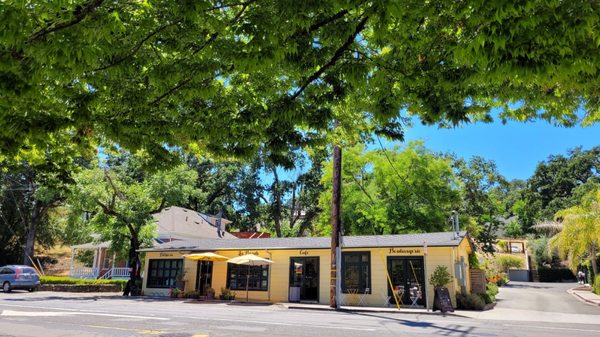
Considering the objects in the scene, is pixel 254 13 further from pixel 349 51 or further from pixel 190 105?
pixel 190 105

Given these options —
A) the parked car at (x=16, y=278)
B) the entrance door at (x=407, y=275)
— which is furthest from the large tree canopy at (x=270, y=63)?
the parked car at (x=16, y=278)

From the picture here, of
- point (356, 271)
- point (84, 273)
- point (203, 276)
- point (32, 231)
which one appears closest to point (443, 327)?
point (356, 271)

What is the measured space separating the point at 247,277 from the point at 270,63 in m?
19.5

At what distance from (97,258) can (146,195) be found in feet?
42.5

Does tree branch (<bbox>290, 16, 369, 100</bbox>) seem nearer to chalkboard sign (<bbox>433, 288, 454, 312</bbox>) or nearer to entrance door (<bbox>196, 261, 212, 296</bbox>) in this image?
chalkboard sign (<bbox>433, 288, 454, 312</bbox>)

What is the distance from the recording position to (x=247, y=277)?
2333cm

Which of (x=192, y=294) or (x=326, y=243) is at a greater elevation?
(x=326, y=243)

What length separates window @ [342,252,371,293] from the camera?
21.0 metres

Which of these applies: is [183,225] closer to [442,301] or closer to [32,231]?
[32,231]

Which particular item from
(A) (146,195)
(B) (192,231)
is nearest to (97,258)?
(B) (192,231)

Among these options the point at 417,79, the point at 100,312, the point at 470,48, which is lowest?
the point at 100,312

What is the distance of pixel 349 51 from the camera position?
6523 mm

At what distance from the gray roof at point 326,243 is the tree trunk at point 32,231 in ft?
68.3

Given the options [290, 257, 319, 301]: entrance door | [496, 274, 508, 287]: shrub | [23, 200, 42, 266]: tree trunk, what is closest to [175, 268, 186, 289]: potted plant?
[290, 257, 319, 301]: entrance door
